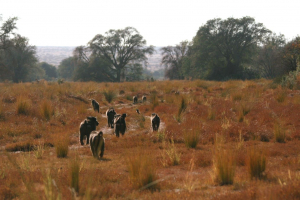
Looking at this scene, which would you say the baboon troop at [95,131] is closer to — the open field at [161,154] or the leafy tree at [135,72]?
the open field at [161,154]

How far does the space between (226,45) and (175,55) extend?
52.1 feet

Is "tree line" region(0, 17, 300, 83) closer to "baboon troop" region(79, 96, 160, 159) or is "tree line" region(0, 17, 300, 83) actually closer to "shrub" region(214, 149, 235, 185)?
"baboon troop" region(79, 96, 160, 159)

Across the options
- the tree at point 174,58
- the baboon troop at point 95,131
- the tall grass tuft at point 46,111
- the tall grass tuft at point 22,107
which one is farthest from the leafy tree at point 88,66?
the baboon troop at point 95,131

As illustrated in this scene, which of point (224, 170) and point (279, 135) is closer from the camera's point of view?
point (224, 170)

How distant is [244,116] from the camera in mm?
12758

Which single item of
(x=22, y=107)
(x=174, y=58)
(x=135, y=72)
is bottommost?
(x=22, y=107)

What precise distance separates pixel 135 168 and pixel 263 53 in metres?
52.5

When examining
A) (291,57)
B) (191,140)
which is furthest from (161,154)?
(291,57)

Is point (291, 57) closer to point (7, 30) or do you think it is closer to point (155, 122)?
point (155, 122)

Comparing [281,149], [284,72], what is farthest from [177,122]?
[284,72]

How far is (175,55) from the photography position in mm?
55906

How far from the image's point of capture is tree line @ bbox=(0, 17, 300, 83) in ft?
132

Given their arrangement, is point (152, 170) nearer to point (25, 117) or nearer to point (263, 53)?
point (25, 117)

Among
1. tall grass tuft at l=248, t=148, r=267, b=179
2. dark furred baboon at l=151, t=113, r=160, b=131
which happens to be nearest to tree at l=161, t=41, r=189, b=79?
dark furred baboon at l=151, t=113, r=160, b=131
